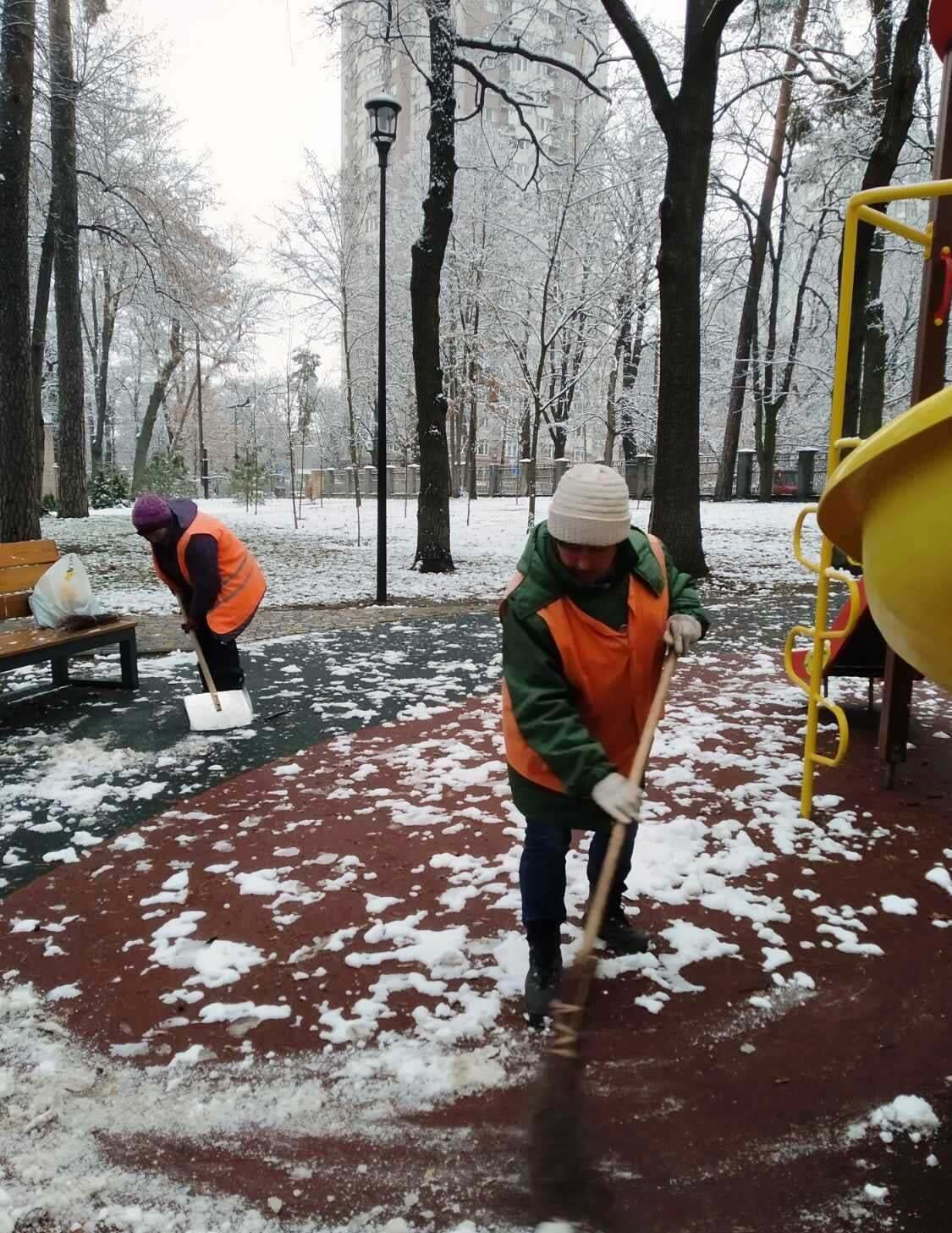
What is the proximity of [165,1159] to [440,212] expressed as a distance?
35.7 ft

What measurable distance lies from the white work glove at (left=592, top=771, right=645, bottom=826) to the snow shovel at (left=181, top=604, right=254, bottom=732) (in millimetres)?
3554

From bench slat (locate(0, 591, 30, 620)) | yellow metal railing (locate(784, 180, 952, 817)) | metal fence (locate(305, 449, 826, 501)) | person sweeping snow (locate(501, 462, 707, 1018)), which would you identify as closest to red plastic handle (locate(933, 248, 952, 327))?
yellow metal railing (locate(784, 180, 952, 817))

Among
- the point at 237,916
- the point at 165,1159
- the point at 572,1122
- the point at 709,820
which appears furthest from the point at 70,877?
the point at 709,820


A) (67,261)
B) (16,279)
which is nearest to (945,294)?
(16,279)

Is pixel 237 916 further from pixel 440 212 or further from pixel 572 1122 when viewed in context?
pixel 440 212

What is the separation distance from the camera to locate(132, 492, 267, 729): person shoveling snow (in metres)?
5.00

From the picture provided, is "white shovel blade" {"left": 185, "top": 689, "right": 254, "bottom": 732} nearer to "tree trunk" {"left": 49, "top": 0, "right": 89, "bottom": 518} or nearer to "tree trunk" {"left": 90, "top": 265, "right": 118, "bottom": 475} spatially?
"tree trunk" {"left": 49, "top": 0, "right": 89, "bottom": 518}

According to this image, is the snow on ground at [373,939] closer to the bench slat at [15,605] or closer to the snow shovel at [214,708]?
the snow shovel at [214,708]

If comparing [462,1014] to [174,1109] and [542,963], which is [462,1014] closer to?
[542,963]

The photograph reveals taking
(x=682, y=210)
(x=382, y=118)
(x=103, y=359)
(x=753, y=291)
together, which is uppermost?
(x=753, y=291)

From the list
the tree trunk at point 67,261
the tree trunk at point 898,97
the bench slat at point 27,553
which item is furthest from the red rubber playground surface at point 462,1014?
the tree trunk at point 67,261

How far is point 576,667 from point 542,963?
2.95 feet

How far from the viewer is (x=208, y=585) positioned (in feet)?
16.6

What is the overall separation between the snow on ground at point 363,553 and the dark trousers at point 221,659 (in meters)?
4.26
